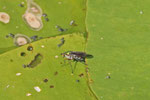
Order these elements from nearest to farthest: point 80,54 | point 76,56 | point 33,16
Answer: point 76,56
point 80,54
point 33,16

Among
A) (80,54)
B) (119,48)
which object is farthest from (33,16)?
(119,48)

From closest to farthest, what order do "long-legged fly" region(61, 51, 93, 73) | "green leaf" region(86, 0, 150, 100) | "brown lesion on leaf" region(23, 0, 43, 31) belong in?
"green leaf" region(86, 0, 150, 100) < "long-legged fly" region(61, 51, 93, 73) < "brown lesion on leaf" region(23, 0, 43, 31)

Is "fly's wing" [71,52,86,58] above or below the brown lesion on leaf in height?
below

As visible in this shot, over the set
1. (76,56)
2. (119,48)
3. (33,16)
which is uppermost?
(33,16)

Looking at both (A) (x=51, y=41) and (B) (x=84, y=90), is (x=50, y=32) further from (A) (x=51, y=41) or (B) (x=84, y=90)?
(B) (x=84, y=90)

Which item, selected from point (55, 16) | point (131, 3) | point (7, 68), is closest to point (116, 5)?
point (131, 3)

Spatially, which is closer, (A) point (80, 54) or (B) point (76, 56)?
(B) point (76, 56)

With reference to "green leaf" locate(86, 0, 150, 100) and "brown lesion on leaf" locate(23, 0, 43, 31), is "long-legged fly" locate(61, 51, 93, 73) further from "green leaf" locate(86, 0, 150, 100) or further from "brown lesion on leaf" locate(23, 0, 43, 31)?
"brown lesion on leaf" locate(23, 0, 43, 31)

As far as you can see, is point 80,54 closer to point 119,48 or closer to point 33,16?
point 119,48

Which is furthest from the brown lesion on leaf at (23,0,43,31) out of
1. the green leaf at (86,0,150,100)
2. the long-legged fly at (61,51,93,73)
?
the green leaf at (86,0,150,100)

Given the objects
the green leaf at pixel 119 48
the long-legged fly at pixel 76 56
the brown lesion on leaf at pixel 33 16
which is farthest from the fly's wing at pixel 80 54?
the brown lesion on leaf at pixel 33 16

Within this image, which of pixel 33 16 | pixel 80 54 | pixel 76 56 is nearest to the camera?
pixel 76 56
